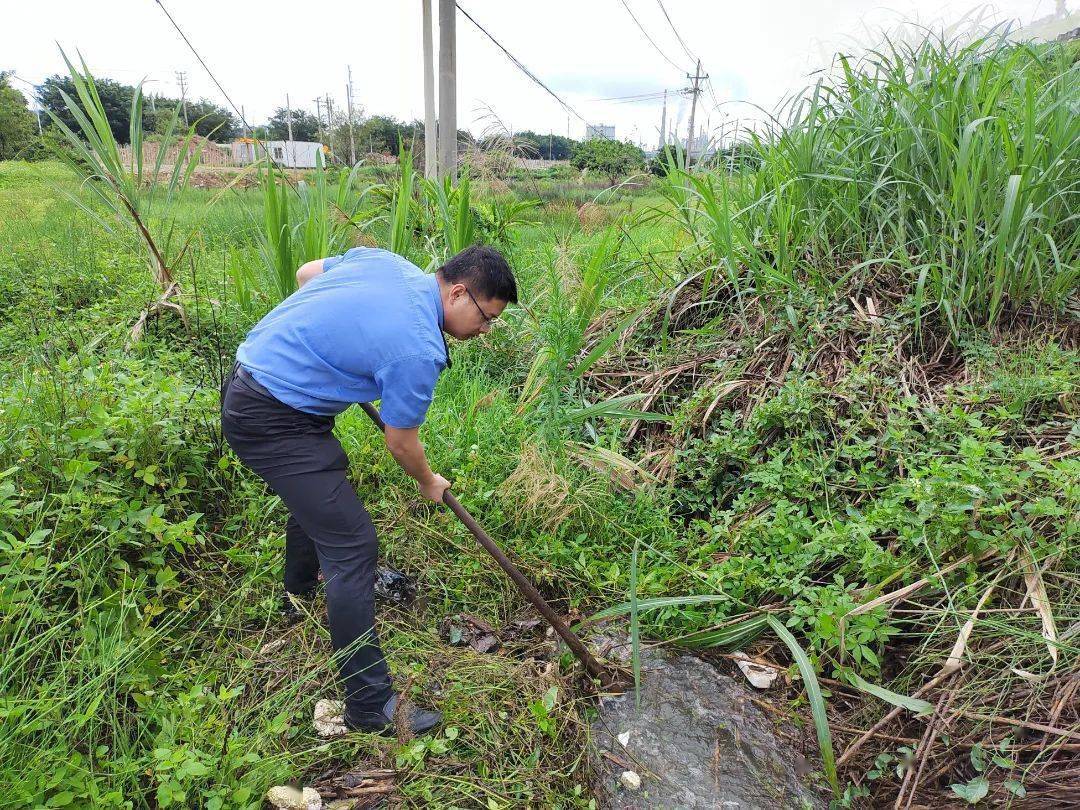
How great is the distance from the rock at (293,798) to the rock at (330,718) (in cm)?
18

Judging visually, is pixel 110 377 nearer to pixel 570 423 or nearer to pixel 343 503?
pixel 343 503

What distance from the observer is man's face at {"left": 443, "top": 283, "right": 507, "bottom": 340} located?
6.15ft

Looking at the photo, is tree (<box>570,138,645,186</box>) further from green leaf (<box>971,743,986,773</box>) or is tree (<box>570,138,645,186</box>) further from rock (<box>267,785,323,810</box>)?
rock (<box>267,785,323,810</box>)

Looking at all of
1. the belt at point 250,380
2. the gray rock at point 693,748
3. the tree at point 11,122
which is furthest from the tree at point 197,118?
the tree at point 11,122

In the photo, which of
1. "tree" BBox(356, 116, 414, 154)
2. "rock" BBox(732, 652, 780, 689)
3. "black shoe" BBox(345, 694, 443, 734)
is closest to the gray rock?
"rock" BBox(732, 652, 780, 689)

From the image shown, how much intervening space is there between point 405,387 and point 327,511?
1.48ft

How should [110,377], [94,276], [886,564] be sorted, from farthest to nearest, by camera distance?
[94,276]
[110,377]
[886,564]

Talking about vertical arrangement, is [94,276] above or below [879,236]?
below

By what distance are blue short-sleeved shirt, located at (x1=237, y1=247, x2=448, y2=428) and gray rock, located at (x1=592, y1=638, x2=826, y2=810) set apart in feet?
3.75

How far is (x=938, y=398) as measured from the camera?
2.42 meters

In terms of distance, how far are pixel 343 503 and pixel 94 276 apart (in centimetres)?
371

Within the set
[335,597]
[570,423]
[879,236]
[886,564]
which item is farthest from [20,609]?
[879,236]

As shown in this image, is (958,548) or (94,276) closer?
(958,548)

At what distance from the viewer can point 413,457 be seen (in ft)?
6.16
